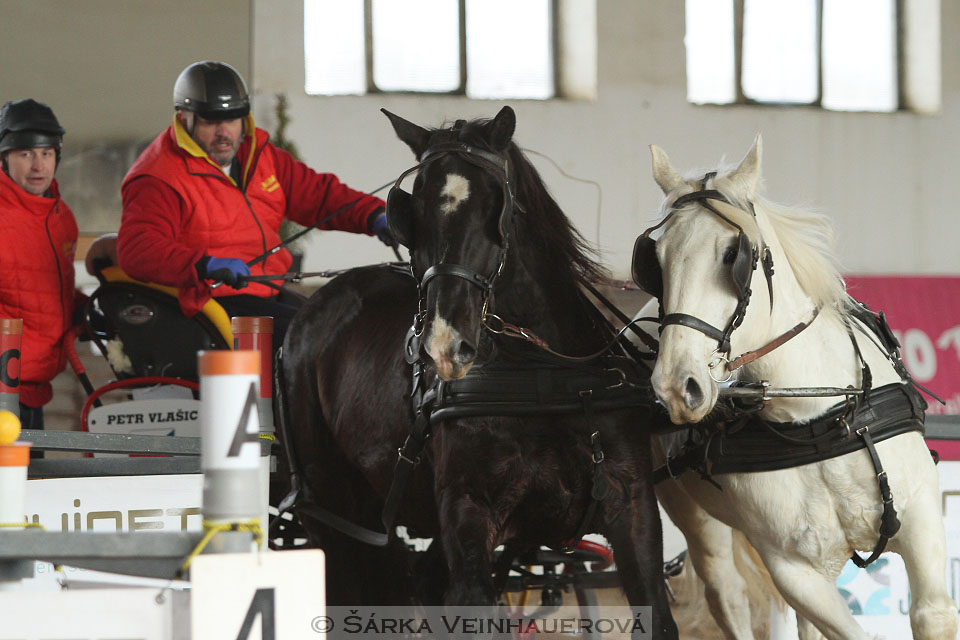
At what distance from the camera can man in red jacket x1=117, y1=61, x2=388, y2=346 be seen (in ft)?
11.4

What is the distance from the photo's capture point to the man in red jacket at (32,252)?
3850mm

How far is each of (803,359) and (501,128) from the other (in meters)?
0.88

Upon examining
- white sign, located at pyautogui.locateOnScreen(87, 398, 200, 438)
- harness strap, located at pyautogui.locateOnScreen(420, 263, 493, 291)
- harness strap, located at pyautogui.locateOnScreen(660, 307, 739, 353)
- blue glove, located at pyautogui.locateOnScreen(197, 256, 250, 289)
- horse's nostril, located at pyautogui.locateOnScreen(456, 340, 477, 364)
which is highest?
blue glove, located at pyautogui.locateOnScreen(197, 256, 250, 289)

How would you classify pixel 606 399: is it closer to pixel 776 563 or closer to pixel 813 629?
pixel 776 563

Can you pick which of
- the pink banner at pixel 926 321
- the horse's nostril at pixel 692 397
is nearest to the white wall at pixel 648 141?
the pink banner at pixel 926 321

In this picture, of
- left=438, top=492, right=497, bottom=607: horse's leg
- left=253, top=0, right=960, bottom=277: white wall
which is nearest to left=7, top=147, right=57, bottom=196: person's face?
left=438, top=492, right=497, bottom=607: horse's leg

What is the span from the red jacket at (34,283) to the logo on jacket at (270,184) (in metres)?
0.82

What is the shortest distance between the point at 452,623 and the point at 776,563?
0.76 meters

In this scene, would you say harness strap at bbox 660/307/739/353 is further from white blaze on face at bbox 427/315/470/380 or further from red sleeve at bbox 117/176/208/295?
red sleeve at bbox 117/176/208/295

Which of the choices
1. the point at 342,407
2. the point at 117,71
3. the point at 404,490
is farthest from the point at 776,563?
the point at 117,71

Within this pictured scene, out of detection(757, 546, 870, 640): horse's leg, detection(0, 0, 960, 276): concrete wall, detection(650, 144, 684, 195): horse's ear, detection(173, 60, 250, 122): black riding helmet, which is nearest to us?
detection(757, 546, 870, 640): horse's leg

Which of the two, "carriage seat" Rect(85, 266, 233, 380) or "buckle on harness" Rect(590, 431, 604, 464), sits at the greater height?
"carriage seat" Rect(85, 266, 233, 380)

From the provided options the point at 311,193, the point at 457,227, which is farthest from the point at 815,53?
the point at 457,227

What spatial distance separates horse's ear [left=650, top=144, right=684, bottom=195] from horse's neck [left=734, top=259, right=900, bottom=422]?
318mm
